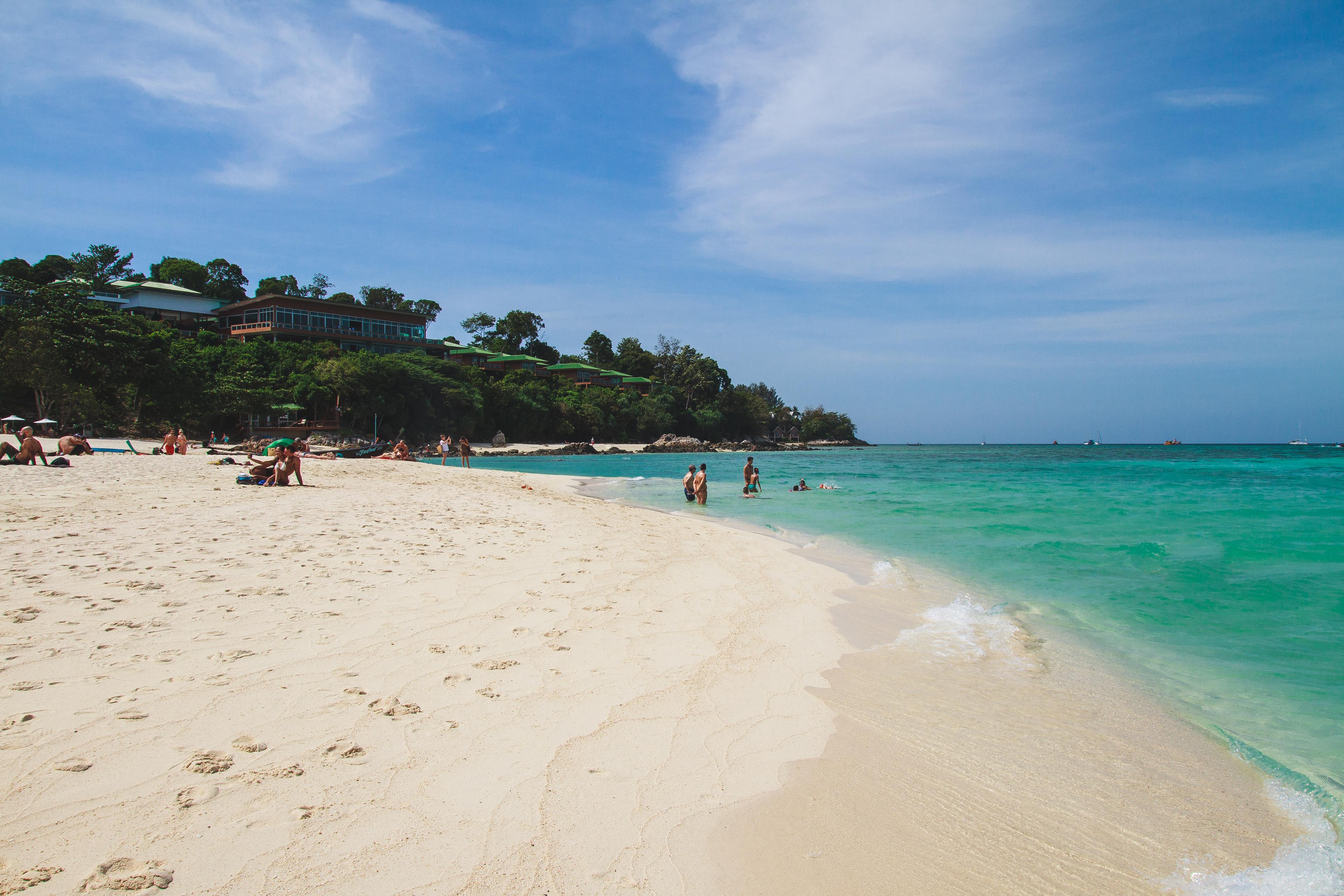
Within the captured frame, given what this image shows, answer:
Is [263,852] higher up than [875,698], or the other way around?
[263,852]

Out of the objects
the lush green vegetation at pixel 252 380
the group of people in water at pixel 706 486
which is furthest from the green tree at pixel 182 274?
the group of people in water at pixel 706 486

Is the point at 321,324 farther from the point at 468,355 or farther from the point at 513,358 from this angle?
the point at 513,358

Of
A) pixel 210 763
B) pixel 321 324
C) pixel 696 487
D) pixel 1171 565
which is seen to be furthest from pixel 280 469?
pixel 321 324

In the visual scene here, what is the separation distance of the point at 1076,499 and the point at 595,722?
980 inches

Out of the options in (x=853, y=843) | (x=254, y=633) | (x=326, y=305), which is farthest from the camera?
(x=326, y=305)

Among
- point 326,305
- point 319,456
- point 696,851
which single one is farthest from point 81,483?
point 326,305

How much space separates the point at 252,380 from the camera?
4366 cm

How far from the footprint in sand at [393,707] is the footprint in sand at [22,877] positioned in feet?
4.85

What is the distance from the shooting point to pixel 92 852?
7.72ft

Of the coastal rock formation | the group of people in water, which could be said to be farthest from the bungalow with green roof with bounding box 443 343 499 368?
the group of people in water

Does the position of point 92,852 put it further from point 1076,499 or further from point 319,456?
point 319,456

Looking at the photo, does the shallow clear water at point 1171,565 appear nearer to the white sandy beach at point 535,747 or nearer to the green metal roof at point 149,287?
the white sandy beach at point 535,747

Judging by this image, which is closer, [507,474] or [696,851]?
[696,851]

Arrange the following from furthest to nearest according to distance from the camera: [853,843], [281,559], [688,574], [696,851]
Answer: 1. [688,574]
2. [281,559]
3. [853,843]
4. [696,851]
